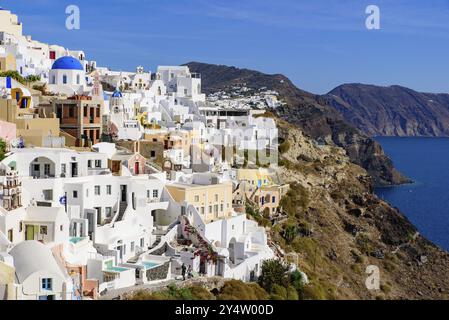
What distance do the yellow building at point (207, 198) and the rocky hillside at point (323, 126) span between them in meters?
44.3

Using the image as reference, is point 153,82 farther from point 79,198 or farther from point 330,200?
point 79,198

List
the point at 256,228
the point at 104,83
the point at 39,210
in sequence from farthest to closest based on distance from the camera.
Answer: the point at 104,83 < the point at 256,228 < the point at 39,210

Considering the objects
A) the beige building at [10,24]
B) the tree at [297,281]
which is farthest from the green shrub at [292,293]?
the beige building at [10,24]

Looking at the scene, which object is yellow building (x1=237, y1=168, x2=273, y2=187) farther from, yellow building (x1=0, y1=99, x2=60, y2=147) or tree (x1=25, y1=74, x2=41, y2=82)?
tree (x1=25, y1=74, x2=41, y2=82)

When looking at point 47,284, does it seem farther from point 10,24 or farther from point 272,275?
point 10,24

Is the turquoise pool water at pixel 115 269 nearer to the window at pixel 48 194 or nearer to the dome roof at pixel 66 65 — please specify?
the window at pixel 48 194

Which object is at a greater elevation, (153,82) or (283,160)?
(153,82)

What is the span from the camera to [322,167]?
48531 mm

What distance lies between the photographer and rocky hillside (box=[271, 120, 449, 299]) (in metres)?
34.5

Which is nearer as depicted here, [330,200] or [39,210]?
[39,210]

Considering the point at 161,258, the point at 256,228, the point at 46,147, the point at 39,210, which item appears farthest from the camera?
the point at 256,228

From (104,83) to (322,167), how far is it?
16912 millimetres

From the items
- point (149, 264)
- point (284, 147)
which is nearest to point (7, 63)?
point (149, 264)
